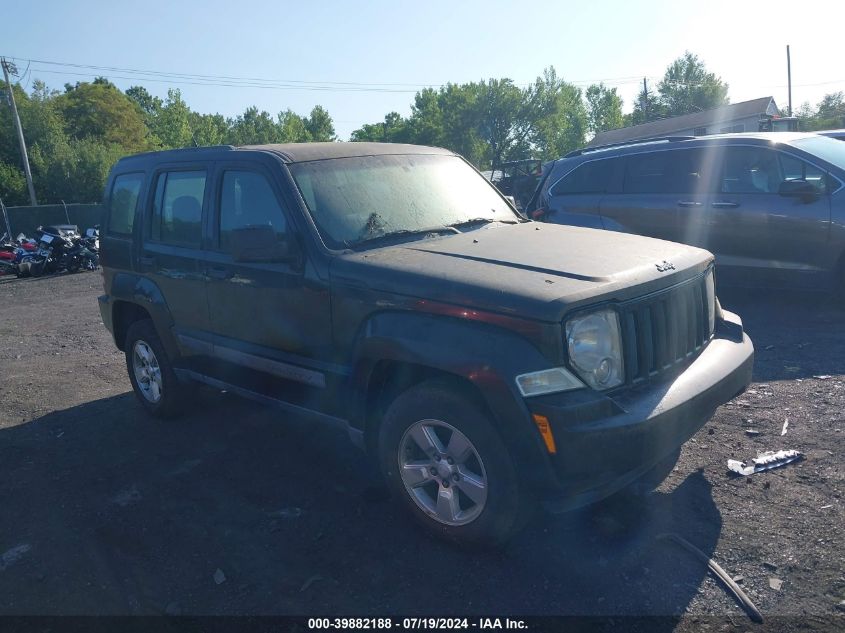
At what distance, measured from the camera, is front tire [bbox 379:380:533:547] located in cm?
325

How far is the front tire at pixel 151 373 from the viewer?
5.59m

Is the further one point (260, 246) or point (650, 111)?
point (650, 111)

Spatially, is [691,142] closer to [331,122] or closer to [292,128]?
[292,128]

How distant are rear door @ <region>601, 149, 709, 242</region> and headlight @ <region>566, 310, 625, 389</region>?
209 inches

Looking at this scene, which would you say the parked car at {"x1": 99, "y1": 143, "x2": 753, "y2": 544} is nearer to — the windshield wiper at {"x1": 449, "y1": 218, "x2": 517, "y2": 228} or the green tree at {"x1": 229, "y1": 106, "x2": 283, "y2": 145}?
the windshield wiper at {"x1": 449, "y1": 218, "x2": 517, "y2": 228}

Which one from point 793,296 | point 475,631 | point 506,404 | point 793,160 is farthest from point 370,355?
point 793,296

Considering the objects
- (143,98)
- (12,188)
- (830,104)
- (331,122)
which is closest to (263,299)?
(12,188)

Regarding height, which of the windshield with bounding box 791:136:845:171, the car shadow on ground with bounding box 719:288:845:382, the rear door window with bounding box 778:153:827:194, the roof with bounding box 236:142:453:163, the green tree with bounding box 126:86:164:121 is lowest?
the car shadow on ground with bounding box 719:288:845:382

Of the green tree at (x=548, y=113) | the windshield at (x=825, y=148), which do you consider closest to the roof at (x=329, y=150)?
the windshield at (x=825, y=148)

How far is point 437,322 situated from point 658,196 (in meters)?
5.74

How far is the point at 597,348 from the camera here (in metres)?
3.21

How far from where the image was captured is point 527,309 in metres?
3.12

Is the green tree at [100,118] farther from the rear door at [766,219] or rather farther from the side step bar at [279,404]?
the side step bar at [279,404]

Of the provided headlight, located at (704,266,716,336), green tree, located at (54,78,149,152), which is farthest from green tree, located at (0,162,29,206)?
headlight, located at (704,266,716,336)
